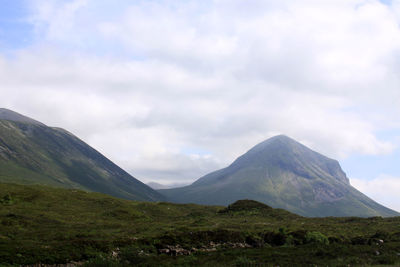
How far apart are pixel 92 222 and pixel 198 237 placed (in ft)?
84.4

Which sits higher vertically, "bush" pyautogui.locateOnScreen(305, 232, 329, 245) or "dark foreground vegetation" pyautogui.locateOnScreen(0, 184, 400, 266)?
"bush" pyautogui.locateOnScreen(305, 232, 329, 245)

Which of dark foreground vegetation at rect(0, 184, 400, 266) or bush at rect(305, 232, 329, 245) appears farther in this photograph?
bush at rect(305, 232, 329, 245)

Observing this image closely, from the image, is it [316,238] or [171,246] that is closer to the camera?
[171,246]

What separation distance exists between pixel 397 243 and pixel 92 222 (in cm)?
4888

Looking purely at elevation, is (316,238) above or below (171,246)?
above

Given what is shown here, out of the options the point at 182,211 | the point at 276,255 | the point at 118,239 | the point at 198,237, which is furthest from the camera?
the point at 182,211

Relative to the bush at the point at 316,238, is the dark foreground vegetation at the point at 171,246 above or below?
below

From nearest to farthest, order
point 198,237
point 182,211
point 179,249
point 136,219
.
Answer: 1. point 179,249
2. point 198,237
3. point 136,219
4. point 182,211

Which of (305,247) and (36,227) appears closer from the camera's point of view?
(305,247)

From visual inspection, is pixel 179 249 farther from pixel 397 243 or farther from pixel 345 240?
pixel 397 243

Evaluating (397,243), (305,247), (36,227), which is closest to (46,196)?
(36,227)

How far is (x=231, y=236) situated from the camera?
4562cm

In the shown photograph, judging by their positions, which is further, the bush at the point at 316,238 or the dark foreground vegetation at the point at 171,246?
the bush at the point at 316,238

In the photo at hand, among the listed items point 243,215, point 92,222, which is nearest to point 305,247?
point 92,222
